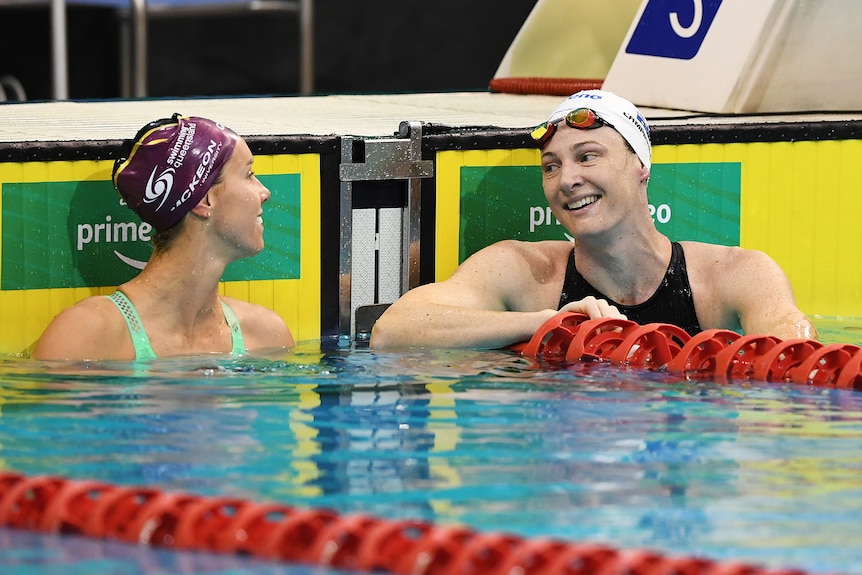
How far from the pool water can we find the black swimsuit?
0.50 metres

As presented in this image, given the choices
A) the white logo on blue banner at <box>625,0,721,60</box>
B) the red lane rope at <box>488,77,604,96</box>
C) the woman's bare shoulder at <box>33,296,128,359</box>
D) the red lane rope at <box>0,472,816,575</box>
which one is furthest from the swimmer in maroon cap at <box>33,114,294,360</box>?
the red lane rope at <box>488,77,604,96</box>

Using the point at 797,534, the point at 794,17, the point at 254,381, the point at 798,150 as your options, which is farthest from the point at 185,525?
the point at 794,17

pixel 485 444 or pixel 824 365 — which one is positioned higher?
pixel 824 365

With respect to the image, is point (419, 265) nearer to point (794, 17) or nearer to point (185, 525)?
point (794, 17)

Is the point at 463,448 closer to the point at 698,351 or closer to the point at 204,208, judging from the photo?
the point at 698,351

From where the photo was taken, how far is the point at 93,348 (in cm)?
407

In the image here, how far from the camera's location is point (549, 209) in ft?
16.8

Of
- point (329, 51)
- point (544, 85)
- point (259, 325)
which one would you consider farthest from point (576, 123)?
point (329, 51)

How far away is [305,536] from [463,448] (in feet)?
2.36

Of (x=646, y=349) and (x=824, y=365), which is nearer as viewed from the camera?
(x=824, y=365)

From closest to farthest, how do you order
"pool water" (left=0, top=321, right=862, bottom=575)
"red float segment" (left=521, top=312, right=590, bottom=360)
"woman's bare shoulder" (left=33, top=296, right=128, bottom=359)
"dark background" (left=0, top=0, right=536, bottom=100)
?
"pool water" (left=0, top=321, right=862, bottom=575) < "woman's bare shoulder" (left=33, top=296, right=128, bottom=359) < "red float segment" (left=521, top=312, right=590, bottom=360) < "dark background" (left=0, top=0, right=536, bottom=100)

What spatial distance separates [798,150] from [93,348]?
8.75ft

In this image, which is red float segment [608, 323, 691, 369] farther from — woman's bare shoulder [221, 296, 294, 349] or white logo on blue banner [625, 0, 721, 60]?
white logo on blue banner [625, 0, 721, 60]

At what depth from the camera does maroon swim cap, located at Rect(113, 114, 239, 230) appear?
4148 millimetres
